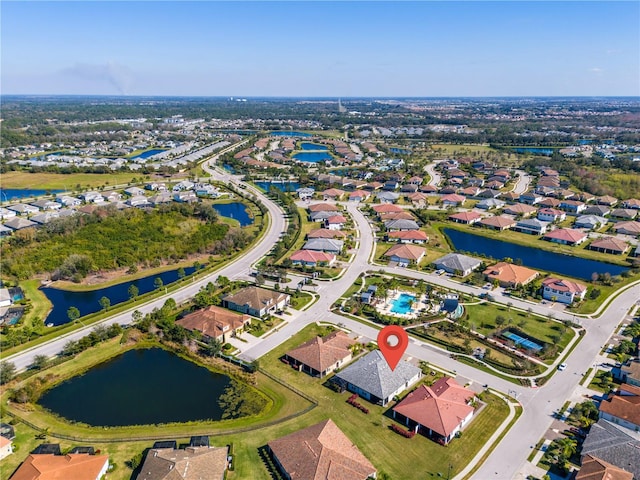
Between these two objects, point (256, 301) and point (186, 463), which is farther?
point (256, 301)

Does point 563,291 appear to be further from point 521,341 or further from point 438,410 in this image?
point 438,410

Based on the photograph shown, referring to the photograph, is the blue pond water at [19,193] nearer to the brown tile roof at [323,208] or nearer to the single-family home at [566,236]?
the brown tile roof at [323,208]

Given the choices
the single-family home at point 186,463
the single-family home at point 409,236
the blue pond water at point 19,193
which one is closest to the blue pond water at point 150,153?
the blue pond water at point 19,193

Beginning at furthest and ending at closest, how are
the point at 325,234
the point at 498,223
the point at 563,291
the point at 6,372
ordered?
the point at 498,223 → the point at 325,234 → the point at 563,291 → the point at 6,372

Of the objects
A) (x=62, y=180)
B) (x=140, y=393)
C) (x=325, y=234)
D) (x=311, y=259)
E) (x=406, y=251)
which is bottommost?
(x=140, y=393)

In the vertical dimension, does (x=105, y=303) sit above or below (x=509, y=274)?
below

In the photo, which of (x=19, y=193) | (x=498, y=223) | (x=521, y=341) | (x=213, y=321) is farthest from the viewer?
(x=19, y=193)

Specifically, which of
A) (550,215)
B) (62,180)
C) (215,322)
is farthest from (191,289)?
(62,180)

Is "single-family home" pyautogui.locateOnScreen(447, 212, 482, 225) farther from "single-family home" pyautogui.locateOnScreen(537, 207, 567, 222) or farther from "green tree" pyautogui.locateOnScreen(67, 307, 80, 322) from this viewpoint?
"green tree" pyautogui.locateOnScreen(67, 307, 80, 322)
